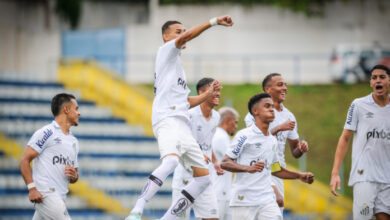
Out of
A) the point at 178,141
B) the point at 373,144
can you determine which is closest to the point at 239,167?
the point at 178,141

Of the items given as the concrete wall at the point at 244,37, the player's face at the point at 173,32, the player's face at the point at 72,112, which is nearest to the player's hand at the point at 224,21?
the player's face at the point at 173,32

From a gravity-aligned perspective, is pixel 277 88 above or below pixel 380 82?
below

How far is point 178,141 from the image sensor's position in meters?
16.2

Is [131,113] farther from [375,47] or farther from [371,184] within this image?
[371,184]

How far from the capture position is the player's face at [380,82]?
656 inches

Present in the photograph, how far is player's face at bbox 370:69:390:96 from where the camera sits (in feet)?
54.7

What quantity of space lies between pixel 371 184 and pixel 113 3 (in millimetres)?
29815

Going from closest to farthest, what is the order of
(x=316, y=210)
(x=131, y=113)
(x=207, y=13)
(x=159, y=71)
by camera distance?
(x=159, y=71) < (x=316, y=210) < (x=131, y=113) < (x=207, y=13)

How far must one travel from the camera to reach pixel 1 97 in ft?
105

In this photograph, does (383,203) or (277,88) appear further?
(277,88)

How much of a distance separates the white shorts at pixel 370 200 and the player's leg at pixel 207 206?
2378 millimetres

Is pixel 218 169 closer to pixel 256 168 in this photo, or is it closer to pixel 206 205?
pixel 206 205

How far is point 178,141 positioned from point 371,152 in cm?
270

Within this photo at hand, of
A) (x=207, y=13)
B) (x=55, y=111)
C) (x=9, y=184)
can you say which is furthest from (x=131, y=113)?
(x=55, y=111)
